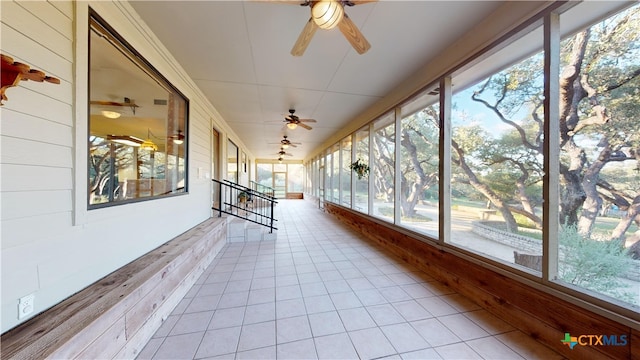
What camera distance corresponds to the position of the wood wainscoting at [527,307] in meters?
1.38

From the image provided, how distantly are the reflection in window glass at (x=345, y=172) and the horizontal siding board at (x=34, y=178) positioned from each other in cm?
551

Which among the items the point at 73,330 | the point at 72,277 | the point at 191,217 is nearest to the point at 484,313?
the point at 73,330

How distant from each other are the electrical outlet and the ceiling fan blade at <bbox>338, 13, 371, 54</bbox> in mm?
2655

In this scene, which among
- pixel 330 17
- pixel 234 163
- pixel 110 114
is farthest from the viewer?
pixel 234 163

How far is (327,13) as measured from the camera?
158cm

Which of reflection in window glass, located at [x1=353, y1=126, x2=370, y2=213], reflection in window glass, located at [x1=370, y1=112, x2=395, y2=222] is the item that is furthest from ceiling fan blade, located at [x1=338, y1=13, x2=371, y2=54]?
reflection in window glass, located at [x1=353, y1=126, x2=370, y2=213]

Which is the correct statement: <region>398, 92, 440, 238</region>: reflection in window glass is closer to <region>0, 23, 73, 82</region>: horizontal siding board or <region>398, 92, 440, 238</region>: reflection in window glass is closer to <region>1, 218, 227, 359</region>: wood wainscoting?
<region>1, 218, 227, 359</region>: wood wainscoting

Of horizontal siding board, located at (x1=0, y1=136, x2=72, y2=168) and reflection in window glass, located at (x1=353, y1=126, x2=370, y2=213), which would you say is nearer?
horizontal siding board, located at (x1=0, y1=136, x2=72, y2=168)

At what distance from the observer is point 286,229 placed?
578cm

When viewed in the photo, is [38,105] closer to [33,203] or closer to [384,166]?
[33,203]

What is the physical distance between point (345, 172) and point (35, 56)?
237 inches

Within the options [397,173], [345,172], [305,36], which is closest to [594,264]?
[397,173]

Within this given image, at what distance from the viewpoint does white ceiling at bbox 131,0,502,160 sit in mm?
1956

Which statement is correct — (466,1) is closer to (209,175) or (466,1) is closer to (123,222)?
(123,222)
